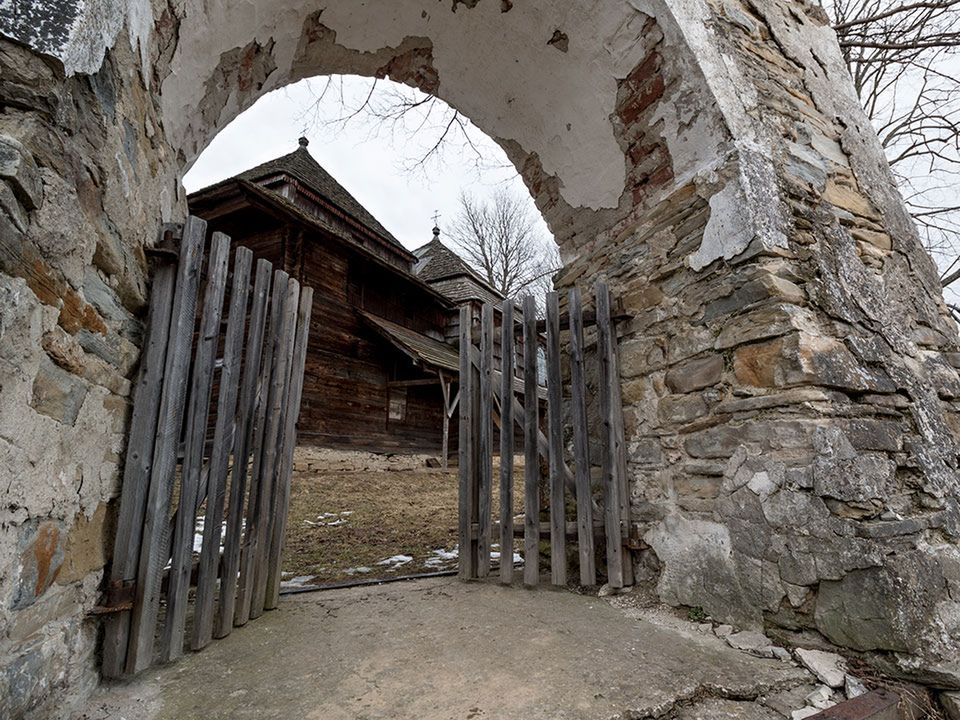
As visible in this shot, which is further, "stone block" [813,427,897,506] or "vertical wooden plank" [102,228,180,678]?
"stone block" [813,427,897,506]

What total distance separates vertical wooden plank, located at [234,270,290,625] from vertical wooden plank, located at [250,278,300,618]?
2 centimetres

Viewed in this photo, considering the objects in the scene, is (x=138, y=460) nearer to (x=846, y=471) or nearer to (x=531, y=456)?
(x=531, y=456)

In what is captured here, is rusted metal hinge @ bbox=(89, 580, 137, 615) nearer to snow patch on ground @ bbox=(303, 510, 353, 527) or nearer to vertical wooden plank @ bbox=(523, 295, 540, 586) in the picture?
vertical wooden plank @ bbox=(523, 295, 540, 586)

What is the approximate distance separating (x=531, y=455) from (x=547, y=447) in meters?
0.14

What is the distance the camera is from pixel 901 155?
7.93 m

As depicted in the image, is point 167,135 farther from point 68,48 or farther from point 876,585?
point 876,585

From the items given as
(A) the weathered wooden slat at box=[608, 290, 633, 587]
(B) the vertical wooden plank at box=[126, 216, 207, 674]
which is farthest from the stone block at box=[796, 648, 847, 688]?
(B) the vertical wooden plank at box=[126, 216, 207, 674]

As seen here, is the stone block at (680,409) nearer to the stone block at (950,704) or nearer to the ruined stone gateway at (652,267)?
the ruined stone gateway at (652,267)

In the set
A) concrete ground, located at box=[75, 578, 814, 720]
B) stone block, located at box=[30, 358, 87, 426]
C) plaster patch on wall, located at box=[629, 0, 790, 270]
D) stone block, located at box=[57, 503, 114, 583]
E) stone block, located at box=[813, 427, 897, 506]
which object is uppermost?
plaster patch on wall, located at box=[629, 0, 790, 270]

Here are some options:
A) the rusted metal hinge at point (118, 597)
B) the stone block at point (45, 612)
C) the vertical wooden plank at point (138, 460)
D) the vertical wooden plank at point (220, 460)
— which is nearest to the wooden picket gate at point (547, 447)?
the vertical wooden plank at point (220, 460)

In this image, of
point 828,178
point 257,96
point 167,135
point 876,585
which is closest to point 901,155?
point 828,178

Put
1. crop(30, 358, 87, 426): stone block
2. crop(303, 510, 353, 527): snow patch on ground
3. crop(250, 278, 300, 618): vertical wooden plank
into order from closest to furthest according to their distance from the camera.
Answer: crop(30, 358, 87, 426): stone block
crop(250, 278, 300, 618): vertical wooden plank
crop(303, 510, 353, 527): snow patch on ground

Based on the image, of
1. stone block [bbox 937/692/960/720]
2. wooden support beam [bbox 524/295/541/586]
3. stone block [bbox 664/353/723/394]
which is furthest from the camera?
wooden support beam [bbox 524/295/541/586]

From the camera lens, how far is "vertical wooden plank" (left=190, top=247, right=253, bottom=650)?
2.11 meters
